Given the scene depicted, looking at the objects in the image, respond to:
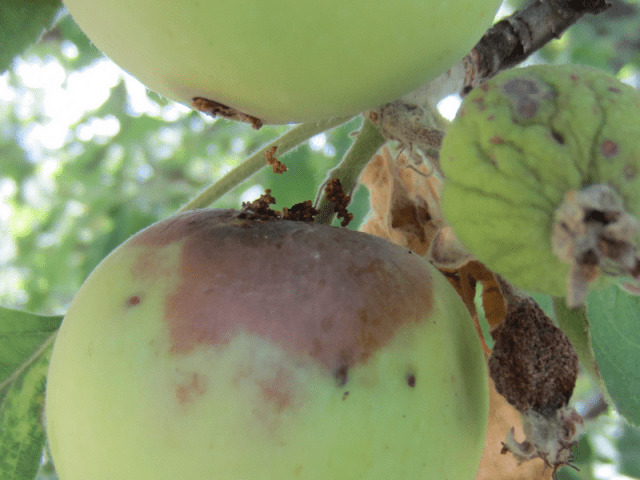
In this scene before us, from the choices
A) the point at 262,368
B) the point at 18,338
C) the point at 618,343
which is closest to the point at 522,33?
the point at 618,343

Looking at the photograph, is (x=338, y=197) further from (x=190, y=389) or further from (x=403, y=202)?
(x=190, y=389)

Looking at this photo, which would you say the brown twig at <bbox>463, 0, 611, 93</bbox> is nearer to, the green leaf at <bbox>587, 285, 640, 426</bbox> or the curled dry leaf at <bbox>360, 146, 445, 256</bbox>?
the curled dry leaf at <bbox>360, 146, 445, 256</bbox>

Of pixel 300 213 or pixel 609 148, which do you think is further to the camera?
pixel 300 213

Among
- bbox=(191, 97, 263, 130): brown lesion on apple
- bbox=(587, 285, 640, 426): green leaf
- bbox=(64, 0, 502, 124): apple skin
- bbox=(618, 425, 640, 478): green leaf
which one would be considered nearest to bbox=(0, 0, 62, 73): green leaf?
bbox=(64, 0, 502, 124): apple skin

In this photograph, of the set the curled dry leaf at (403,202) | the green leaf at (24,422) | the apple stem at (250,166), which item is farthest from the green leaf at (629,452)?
the green leaf at (24,422)

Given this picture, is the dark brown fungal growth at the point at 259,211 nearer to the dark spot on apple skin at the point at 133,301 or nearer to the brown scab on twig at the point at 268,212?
the brown scab on twig at the point at 268,212

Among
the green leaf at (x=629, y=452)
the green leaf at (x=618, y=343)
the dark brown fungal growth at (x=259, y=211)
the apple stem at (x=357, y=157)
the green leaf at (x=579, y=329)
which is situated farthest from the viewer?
the green leaf at (x=629, y=452)
